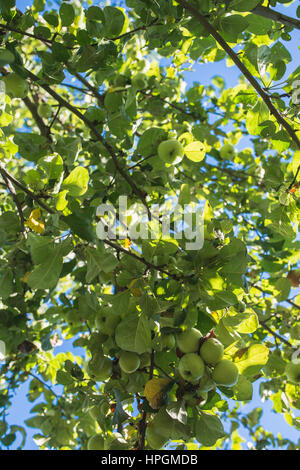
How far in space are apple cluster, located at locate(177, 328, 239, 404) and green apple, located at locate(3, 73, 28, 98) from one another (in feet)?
4.29

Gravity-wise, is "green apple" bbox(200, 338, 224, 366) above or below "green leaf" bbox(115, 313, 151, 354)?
below

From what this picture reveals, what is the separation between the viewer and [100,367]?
136 cm

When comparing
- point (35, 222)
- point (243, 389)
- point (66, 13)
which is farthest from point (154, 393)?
point (66, 13)

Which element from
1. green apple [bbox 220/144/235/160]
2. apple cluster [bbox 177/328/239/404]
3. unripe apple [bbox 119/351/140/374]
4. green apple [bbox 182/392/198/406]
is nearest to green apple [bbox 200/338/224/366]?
apple cluster [bbox 177/328/239/404]

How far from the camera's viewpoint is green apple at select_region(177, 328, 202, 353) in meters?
1.17

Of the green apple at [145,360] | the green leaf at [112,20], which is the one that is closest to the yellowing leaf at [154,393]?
the green apple at [145,360]

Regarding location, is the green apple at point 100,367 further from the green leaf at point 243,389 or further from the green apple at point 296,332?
the green apple at point 296,332

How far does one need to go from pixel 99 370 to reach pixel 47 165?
0.78 metres

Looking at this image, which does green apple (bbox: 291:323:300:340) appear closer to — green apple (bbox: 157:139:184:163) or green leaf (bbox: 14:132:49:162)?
green apple (bbox: 157:139:184:163)

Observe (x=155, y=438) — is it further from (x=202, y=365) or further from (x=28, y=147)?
(x=28, y=147)

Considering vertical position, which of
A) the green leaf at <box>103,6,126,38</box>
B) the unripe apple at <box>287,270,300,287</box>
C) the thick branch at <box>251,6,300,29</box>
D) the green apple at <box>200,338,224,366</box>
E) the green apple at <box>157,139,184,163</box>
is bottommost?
the green apple at <box>200,338,224,366</box>

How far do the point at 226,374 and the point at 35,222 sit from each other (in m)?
0.87

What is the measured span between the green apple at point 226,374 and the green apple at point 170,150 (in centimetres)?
90

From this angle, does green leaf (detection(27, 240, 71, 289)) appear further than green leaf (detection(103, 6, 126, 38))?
No
